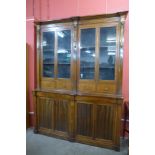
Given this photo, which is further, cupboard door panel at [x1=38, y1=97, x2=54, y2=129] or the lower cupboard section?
cupboard door panel at [x1=38, y1=97, x2=54, y2=129]

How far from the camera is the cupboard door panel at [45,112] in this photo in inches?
142

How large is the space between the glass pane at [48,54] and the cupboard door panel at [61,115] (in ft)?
2.03

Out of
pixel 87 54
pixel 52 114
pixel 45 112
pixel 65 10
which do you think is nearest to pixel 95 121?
pixel 52 114

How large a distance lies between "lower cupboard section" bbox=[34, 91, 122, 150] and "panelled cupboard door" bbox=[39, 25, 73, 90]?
26cm

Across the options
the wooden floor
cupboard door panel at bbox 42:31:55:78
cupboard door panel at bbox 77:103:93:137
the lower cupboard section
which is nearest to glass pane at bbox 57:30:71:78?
cupboard door panel at bbox 42:31:55:78

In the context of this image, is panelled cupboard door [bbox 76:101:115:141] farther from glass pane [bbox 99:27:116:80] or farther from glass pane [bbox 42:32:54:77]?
glass pane [bbox 42:32:54:77]

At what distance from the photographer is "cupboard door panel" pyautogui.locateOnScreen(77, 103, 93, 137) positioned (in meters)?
3.25

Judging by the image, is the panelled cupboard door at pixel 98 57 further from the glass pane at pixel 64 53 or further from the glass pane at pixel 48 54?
the glass pane at pixel 48 54
